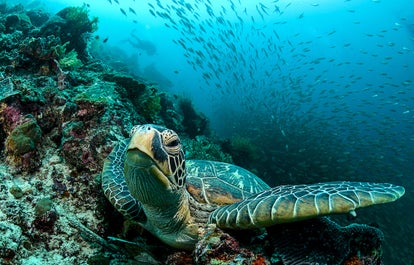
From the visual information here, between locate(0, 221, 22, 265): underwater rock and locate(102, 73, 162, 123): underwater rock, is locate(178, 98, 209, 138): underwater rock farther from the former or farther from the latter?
locate(0, 221, 22, 265): underwater rock

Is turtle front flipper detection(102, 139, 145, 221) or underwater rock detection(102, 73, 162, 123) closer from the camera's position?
turtle front flipper detection(102, 139, 145, 221)

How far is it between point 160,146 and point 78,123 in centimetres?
184

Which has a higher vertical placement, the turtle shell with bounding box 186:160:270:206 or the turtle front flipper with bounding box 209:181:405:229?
the turtle front flipper with bounding box 209:181:405:229

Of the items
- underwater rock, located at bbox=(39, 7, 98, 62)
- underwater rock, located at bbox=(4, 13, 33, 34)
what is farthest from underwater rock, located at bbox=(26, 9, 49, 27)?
underwater rock, located at bbox=(4, 13, 33, 34)

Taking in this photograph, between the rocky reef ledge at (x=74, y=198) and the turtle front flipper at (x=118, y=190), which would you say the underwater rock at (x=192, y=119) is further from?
the turtle front flipper at (x=118, y=190)

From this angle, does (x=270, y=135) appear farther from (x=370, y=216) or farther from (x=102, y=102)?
(x=102, y=102)

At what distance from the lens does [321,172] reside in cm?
1027

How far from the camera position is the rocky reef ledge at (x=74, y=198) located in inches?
70.6

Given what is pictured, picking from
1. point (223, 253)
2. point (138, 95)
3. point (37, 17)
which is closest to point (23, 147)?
point (223, 253)

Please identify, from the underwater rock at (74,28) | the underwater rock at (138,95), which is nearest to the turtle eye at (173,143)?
the underwater rock at (138,95)

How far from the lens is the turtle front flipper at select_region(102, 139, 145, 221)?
7.77ft

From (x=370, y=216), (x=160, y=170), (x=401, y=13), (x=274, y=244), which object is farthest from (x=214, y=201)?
(x=401, y=13)

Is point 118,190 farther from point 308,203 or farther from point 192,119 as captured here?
point 192,119

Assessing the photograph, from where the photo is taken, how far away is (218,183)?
2.70 meters
